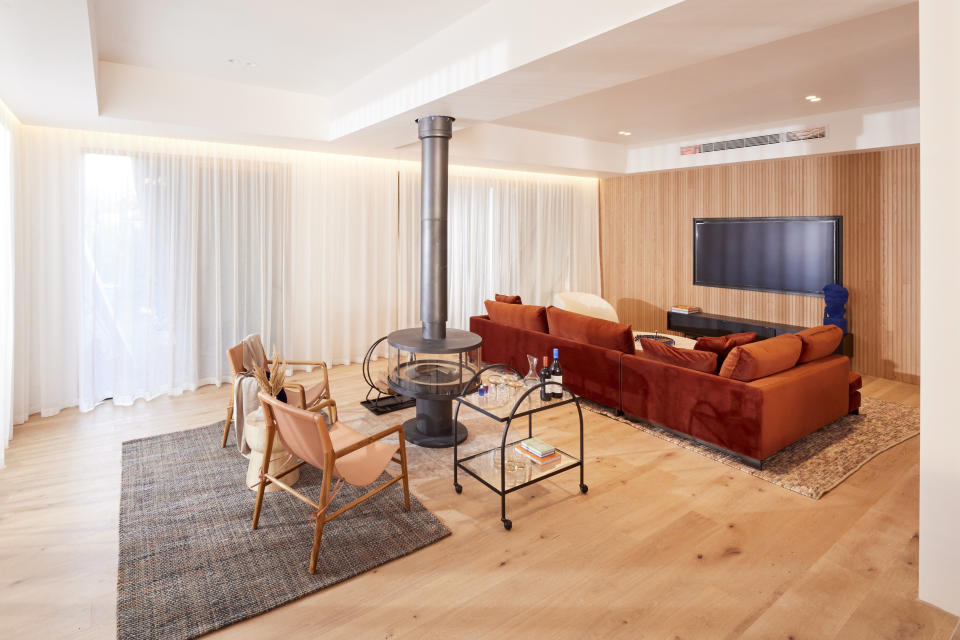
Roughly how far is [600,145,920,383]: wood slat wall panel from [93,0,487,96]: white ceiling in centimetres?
467

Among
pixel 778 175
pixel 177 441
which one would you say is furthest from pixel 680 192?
pixel 177 441

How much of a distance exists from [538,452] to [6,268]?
153 inches

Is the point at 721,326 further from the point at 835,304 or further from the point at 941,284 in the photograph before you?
the point at 941,284

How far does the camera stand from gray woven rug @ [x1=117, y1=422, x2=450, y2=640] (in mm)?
2150

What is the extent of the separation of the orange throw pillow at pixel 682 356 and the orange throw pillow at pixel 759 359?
10 cm

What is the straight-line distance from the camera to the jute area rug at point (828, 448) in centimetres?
326

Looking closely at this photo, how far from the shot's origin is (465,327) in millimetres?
7086

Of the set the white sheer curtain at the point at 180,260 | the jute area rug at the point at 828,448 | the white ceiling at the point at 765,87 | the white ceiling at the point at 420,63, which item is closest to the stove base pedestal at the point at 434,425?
the jute area rug at the point at 828,448

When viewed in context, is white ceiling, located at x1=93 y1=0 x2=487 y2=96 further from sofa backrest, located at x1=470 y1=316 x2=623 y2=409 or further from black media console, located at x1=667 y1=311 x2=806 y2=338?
Result: black media console, located at x1=667 y1=311 x2=806 y2=338

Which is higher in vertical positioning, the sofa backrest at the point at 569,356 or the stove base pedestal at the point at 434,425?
the sofa backrest at the point at 569,356

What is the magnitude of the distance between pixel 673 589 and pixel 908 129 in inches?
198

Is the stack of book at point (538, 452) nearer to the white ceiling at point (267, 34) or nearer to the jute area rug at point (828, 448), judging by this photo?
the jute area rug at point (828, 448)

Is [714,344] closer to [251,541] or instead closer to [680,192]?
[251,541]

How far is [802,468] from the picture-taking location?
3395mm
